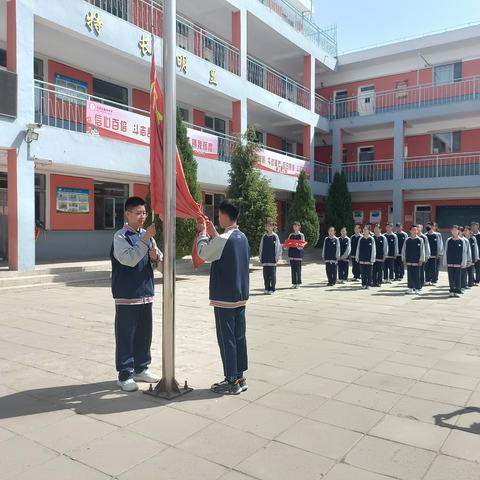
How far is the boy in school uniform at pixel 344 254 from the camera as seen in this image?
13609 mm

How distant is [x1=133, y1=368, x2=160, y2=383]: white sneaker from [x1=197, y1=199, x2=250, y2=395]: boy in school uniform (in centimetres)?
60

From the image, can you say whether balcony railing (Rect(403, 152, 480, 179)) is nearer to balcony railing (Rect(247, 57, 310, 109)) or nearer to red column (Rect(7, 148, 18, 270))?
balcony railing (Rect(247, 57, 310, 109))

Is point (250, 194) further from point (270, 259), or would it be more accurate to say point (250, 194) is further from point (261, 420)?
point (261, 420)

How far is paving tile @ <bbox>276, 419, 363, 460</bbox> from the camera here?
10.7ft

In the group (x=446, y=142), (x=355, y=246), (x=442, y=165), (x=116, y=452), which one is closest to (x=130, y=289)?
(x=116, y=452)

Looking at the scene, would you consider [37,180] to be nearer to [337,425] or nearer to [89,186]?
[89,186]

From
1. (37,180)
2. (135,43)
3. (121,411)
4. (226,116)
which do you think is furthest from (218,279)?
(226,116)

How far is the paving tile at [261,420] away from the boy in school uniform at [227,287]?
409mm

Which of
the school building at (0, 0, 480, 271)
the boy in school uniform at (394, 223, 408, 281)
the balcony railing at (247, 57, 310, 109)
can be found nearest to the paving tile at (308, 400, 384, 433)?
the school building at (0, 0, 480, 271)

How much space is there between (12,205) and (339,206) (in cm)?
1554

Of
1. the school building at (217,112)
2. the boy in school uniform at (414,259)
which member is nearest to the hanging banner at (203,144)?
the school building at (217,112)

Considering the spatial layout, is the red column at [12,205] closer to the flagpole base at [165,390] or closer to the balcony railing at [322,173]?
the flagpole base at [165,390]

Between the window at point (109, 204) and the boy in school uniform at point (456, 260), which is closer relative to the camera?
the boy in school uniform at point (456, 260)

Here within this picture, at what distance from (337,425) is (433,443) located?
0.70 m
